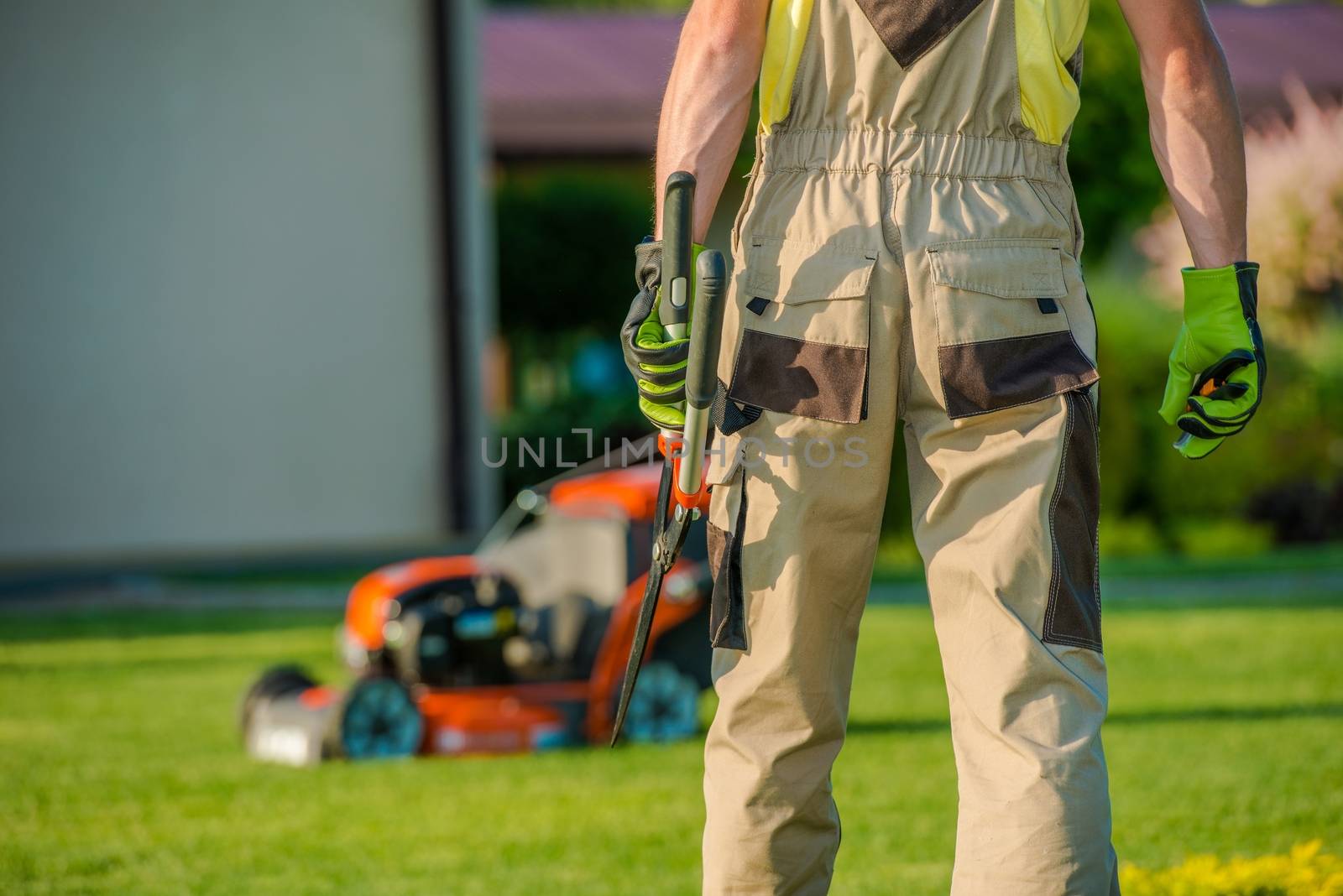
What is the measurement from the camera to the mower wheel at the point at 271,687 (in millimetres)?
6305

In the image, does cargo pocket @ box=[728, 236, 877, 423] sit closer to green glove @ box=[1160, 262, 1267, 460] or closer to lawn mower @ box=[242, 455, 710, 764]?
green glove @ box=[1160, 262, 1267, 460]

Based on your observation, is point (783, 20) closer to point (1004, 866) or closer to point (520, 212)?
point (1004, 866)

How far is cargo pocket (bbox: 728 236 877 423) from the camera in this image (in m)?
2.64

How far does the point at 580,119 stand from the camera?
2170 centimetres

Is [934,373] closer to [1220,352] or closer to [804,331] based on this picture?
[804,331]

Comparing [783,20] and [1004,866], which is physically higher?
[783,20]

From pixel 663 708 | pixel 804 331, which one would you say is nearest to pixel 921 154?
pixel 804 331

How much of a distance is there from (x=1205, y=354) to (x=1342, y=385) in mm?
12823

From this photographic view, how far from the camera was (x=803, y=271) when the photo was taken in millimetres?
2688

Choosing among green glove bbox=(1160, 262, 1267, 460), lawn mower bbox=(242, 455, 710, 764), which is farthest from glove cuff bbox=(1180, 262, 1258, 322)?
lawn mower bbox=(242, 455, 710, 764)

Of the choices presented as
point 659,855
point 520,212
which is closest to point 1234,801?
point 659,855

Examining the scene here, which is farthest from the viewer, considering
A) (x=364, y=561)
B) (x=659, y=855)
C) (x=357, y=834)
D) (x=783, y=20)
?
(x=364, y=561)

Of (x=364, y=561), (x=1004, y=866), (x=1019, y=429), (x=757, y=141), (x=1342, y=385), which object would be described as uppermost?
(x=757, y=141)

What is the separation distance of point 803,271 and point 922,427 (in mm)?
305
